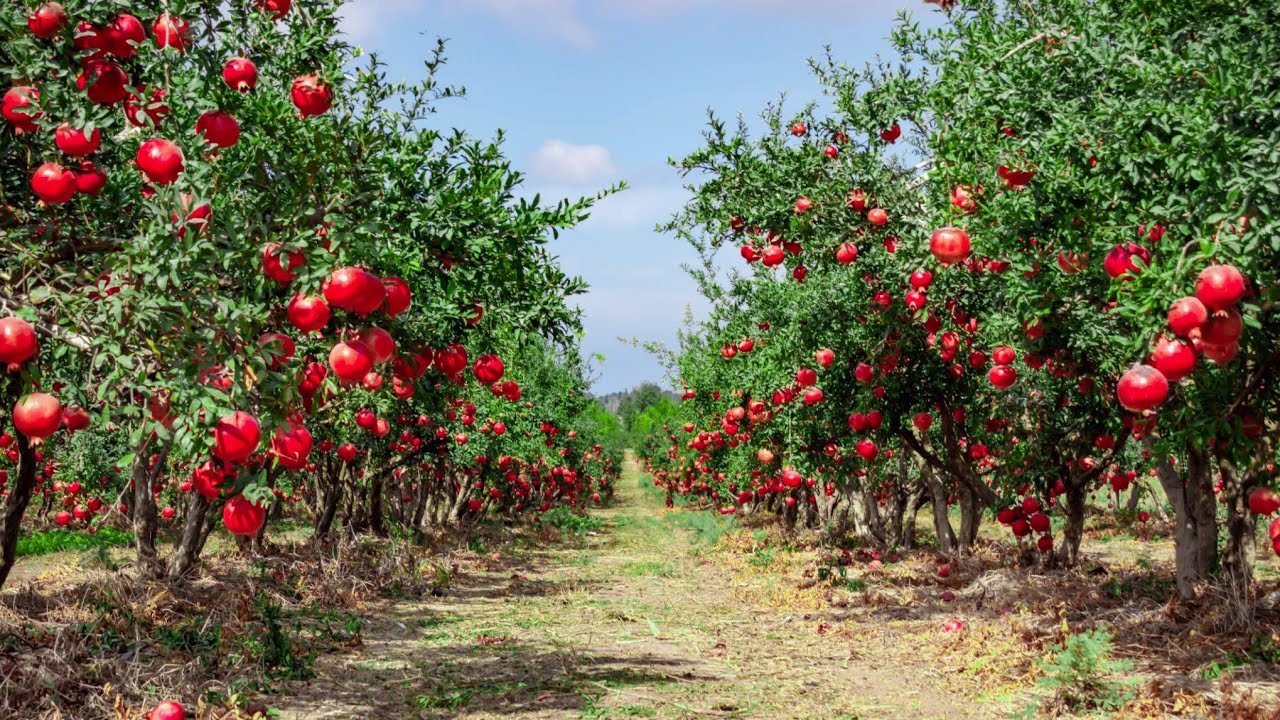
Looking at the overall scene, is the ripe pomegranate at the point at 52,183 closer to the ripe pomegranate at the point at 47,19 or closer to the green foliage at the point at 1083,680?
the ripe pomegranate at the point at 47,19

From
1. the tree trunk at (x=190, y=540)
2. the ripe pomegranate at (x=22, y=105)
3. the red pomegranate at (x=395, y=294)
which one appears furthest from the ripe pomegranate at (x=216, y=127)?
the tree trunk at (x=190, y=540)

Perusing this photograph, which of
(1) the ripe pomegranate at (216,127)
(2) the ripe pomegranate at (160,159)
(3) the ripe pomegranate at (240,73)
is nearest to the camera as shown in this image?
(2) the ripe pomegranate at (160,159)

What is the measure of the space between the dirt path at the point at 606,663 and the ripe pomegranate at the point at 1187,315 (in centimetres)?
448

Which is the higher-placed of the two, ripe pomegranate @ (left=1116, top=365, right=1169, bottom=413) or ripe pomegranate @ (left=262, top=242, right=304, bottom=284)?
ripe pomegranate @ (left=262, top=242, right=304, bottom=284)

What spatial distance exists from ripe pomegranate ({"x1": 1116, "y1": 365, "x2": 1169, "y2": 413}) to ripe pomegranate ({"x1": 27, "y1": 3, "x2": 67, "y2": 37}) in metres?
5.82

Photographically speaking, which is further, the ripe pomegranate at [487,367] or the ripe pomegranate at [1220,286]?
the ripe pomegranate at [487,367]

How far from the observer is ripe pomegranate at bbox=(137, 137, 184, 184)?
15.7ft

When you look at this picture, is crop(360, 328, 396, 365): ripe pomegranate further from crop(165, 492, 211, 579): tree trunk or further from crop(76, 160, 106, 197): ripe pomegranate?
crop(165, 492, 211, 579): tree trunk

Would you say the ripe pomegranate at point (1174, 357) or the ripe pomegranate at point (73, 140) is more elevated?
the ripe pomegranate at point (73, 140)

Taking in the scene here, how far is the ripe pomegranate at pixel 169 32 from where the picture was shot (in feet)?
17.5

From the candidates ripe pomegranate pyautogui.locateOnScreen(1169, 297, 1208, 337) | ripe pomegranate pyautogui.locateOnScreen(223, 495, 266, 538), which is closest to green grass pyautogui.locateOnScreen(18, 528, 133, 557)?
ripe pomegranate pyautogui.locateOnScreen(223, 495, 266, 538)

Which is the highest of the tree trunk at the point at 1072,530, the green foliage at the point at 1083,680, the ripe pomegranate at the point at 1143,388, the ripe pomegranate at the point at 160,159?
the ripe pomegranate at the point at 160,159

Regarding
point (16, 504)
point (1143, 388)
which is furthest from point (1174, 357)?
point (16, 504)

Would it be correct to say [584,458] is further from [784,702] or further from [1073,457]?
[784,702]
